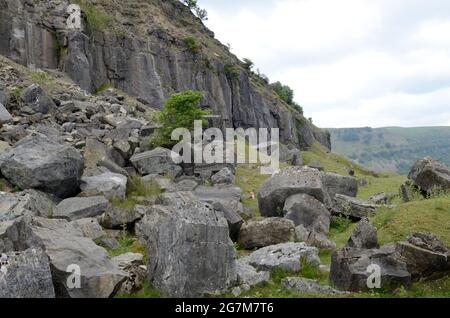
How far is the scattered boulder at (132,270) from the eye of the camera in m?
11.0

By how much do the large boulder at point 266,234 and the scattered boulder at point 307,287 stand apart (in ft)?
15.2

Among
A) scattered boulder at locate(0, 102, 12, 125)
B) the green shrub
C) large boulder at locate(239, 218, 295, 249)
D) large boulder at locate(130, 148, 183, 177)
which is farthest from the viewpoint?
the green shrub

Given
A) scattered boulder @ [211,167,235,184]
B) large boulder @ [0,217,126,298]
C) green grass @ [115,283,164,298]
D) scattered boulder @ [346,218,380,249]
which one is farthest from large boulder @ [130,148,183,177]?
green grass @ [115,283,164,298]

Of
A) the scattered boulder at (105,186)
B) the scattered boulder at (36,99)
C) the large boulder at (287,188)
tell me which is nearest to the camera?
the scattered boulder at (105,186)

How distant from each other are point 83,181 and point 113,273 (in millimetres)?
11271

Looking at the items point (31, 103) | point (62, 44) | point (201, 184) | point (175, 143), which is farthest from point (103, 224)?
point (62, 44)

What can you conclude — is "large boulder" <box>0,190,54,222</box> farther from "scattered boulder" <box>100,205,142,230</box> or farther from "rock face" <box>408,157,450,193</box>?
"rock face" <box>408,157,450,193</box>

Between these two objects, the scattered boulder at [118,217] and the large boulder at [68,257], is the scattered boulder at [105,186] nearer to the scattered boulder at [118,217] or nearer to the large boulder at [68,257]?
the scattered boulder at [118,217]

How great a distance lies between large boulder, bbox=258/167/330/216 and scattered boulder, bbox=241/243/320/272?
230 inches

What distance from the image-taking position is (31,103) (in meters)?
32.0

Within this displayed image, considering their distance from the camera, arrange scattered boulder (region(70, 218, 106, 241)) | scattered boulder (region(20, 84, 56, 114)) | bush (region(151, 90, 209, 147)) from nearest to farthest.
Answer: scattered boulder (region(70, 218, 106, 241))
bush (region(151, 90, 209, 147))
scattered boulder (region(20, 84, 56, 114))

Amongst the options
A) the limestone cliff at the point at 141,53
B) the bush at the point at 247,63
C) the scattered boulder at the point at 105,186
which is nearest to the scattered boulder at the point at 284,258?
the scattered boulder at the point at 105,186

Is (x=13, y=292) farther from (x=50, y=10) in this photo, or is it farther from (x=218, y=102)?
(x=218, y=102)

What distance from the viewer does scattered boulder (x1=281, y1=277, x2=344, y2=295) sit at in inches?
447
